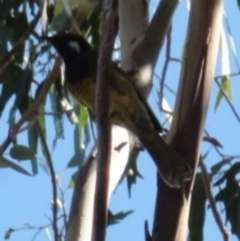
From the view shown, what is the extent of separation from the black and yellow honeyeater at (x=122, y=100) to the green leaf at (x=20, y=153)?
0.17 meters

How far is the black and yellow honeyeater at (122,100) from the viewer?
1.69 meters

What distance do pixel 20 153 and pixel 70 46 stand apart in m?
0.30

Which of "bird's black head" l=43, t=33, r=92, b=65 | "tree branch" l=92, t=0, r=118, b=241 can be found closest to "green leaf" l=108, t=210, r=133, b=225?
"bird's black head" l=43, t=33, r=92, b=65

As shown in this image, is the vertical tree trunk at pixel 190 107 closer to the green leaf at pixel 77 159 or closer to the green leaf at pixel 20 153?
the green leaf at pixel 20 153

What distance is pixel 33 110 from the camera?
2.14m

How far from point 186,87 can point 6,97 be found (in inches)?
37.0

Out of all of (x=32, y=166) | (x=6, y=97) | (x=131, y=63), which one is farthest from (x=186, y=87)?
(x=6, y=97)

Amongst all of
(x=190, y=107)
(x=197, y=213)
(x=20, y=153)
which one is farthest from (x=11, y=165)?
(x=190, y=107)

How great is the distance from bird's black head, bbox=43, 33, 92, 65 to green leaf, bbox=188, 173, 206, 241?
0.41m

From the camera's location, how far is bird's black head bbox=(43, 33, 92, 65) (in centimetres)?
229

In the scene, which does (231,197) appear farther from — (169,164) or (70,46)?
(169,164)

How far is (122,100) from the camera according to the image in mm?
2127

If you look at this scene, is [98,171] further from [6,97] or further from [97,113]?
[6,97]

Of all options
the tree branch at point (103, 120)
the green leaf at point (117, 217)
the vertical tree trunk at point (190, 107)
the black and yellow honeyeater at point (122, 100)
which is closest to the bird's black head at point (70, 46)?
the black and yellow honeyeater at point (122, 100)
